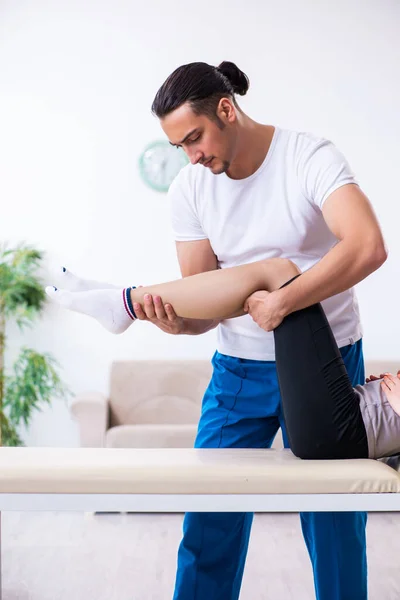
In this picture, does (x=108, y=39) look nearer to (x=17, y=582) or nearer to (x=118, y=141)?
(x=118, y=141)

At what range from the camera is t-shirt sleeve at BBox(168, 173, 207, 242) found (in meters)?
1.89

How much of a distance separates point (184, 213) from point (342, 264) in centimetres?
54

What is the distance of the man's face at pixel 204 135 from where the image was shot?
1.69 m

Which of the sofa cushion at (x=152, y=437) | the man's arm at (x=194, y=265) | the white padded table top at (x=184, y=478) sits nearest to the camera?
the white padded table top at (x=184, y=478)

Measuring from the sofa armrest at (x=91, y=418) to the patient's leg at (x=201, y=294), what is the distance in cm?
179

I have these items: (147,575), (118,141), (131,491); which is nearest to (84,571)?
(147,575)

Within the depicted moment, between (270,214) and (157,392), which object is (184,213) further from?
(157,392)

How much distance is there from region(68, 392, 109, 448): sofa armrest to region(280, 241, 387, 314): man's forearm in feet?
7.01

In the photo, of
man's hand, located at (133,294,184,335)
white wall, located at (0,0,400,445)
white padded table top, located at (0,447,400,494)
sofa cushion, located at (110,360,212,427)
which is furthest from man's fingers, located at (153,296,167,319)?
white wall, located at (0,0,400,445)

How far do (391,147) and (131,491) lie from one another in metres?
3.24

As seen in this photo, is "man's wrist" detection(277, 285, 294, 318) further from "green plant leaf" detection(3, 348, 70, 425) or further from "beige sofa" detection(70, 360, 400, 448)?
"green plant leaf" detection(3, 348, 70, 425)

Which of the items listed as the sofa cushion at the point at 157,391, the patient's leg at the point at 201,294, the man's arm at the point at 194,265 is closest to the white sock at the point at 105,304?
the patient's leg at the point at 201,294

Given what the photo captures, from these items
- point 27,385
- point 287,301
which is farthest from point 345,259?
point 27,385

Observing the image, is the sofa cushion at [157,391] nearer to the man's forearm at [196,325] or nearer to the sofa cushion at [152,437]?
the sofa cushion at [152,437]
